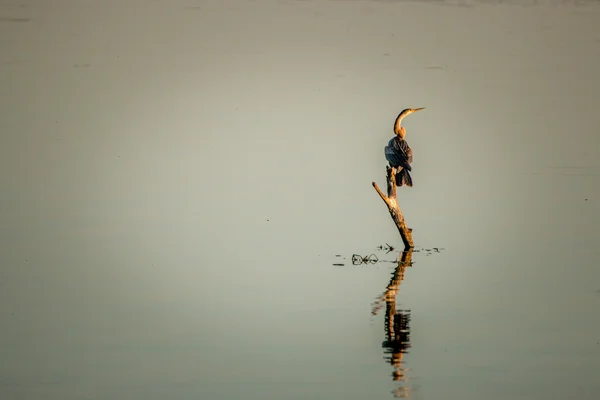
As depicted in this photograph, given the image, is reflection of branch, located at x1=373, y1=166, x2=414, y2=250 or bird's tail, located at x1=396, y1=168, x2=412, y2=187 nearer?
reflection of branch, located at x1=373, y1=166, x2=414, y2=250

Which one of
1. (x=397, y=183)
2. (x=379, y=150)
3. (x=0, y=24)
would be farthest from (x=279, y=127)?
(x=397, y=183)

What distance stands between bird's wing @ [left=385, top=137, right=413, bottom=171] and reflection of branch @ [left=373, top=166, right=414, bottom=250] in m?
0.11

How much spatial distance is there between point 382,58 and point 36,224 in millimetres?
13098

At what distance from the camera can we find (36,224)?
542 inches

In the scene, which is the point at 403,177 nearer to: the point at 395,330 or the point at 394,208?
the point at 394,208


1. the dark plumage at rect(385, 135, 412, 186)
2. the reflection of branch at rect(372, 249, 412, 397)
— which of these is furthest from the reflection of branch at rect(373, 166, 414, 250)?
the reflection of branch at rect(372, 249, 412, 397)

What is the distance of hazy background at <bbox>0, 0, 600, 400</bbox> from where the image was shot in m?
8.58

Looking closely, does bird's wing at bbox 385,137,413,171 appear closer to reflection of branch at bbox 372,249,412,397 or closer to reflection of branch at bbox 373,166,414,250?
reflection of branch at bbox 373,166,414,250

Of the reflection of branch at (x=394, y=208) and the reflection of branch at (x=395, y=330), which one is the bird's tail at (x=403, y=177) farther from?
the reflection of branch at (x=395, y=330)

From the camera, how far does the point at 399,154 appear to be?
41.2 ft

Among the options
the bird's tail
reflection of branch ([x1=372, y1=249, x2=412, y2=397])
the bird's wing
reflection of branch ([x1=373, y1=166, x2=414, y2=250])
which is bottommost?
reflection of branch ([x1=372, y1=249, x2=412, y2=397])

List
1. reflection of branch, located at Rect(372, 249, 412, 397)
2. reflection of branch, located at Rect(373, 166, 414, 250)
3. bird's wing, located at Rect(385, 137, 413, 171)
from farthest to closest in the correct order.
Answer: bird's wing, located at Rect(385, 137, 413, 171) → reflection of branch, located at Rect(373, 166, 414, 250) → reflection of branch, located at Rect(372, 249, 412, 397)

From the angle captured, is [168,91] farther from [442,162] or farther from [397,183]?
[397,183]

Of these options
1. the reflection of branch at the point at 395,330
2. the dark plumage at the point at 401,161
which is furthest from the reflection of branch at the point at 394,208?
the reflection of branch at the point at 395,330
